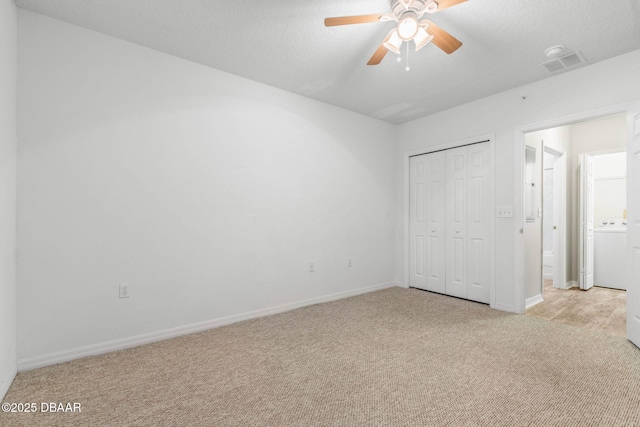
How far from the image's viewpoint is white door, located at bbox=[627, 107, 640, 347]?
2.59m

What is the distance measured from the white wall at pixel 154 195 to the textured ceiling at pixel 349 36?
0.90 ft

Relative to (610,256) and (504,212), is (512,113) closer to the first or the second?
(504,212)

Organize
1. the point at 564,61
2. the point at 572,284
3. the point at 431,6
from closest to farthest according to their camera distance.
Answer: the point at 431,6
the point at 564,61
the point at 572,284

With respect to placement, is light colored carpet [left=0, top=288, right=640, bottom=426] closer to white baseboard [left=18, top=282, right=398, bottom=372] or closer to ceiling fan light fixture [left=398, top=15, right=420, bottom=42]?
white baseboard [left=18, top=282, right=398, bottom=372]

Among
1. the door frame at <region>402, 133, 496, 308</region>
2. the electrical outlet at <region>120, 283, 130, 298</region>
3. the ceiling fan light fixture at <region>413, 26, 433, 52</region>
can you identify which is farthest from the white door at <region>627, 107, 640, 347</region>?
the electrical outlet at <region>120, 283, 130, 298</region>

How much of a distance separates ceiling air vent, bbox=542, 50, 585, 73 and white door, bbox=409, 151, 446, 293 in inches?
62.4

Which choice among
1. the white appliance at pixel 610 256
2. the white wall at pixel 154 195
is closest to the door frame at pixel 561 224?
the white appliance at pixel 610 256

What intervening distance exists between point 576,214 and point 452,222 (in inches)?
90.7

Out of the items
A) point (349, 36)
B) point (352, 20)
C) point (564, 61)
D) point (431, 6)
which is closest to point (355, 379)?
point (352, 20)

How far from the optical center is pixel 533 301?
12.8 feet

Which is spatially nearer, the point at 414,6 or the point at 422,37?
the point at 414,6

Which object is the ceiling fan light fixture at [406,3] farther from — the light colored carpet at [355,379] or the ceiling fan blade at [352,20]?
the light colored carpet at [355,379]

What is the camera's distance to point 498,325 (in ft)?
10.2

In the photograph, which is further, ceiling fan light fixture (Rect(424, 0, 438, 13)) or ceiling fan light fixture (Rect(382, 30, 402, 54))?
ceiling fan light fixture (Rect(382, 30, 402, 54))
